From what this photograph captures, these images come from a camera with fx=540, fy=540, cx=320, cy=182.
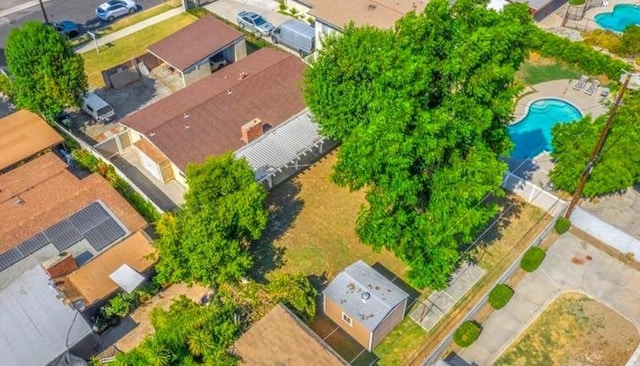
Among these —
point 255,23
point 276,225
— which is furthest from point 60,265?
point 255,23

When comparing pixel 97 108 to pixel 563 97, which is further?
pixel 563 97

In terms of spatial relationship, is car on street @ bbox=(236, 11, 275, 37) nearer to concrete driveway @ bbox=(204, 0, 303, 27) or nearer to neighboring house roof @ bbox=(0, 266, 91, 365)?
concrete driveway @ bbox=(204, 0, 303, 27)

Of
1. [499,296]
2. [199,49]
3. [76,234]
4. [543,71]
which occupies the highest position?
[199,49]

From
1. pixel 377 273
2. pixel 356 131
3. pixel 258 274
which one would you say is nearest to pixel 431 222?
pixel 377 273

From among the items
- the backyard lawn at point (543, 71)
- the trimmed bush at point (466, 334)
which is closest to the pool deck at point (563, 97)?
the backyard lawn at point (543, 71)

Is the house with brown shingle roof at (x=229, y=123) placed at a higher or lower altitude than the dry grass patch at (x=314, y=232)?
higher

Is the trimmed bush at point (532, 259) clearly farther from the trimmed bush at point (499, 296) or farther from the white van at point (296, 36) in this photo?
the white van at point (296, 36)

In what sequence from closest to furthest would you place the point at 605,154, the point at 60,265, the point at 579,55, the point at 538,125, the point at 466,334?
the point at 466,334
the point at 60,265
the point at 605,154
the point at 538,125
the point at 579,55

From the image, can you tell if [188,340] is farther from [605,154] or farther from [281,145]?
[605,154]
